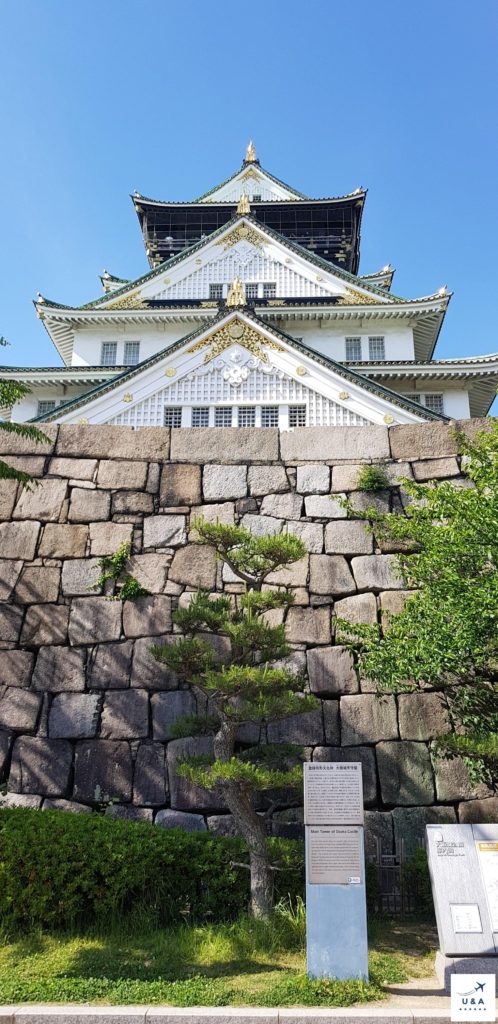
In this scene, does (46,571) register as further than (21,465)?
No

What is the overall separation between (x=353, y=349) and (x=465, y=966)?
19.1 m

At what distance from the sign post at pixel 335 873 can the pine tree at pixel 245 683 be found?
2.18 ft

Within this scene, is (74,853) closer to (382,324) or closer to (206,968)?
(206,968)

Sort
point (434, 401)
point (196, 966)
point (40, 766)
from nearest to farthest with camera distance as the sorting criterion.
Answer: point (196, 966), point (40, 766), point (434, 401)

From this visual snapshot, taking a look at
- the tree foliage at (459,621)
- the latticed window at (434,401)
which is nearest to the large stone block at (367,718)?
the tree foliage at (459,621)

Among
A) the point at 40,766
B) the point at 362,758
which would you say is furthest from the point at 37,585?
the point at 362,758

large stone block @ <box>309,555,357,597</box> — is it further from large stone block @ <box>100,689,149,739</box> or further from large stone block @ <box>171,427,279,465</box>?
large stone block @ <box>100,689,149,739</box>

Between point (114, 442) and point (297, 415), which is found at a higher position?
point (297, 415)

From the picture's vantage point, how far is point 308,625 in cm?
908

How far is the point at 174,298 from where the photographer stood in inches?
901

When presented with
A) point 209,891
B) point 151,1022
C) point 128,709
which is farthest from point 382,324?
point 151,1022

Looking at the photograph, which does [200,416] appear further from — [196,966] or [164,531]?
[196,966]

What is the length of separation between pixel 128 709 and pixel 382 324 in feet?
54.7

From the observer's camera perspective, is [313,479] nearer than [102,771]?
No
